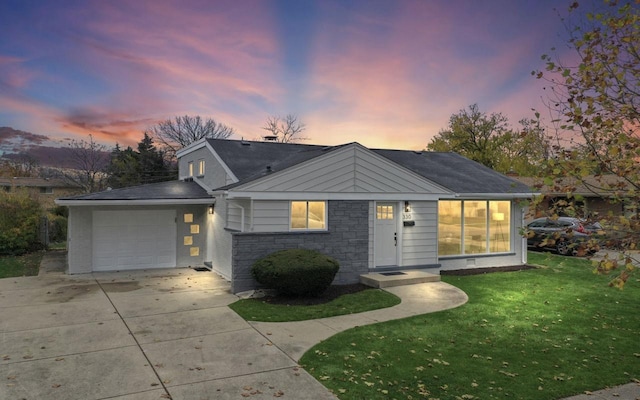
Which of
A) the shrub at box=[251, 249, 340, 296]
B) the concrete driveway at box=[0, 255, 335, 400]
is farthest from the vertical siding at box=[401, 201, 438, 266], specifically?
the concrete driveway at box=[0, 255, 335, 400]

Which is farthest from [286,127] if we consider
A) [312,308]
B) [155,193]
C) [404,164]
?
[312,308]

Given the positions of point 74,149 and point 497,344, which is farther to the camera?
point 74,149

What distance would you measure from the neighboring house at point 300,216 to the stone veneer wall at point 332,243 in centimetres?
3

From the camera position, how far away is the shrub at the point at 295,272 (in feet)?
32.9

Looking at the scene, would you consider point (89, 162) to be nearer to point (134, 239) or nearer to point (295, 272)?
point (134, 239)

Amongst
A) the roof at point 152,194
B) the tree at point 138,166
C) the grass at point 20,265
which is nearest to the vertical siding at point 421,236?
the roof at point 152,194

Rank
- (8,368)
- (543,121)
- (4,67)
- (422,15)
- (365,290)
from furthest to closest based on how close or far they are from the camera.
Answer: (4,67) → (422,15) → (365,290) → (8,368) → (543,121)

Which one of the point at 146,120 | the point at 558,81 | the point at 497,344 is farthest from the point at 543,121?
the point at 146,120

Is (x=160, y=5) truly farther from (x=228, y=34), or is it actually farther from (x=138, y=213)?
(x=138, y=213)

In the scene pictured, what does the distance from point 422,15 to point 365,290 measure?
1039cm

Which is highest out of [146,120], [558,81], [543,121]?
[146,120]

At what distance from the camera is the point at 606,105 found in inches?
170

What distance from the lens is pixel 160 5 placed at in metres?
14.8

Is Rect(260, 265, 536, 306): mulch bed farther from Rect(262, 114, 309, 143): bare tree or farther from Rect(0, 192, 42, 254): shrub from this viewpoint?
Rect(262, 114, 309, 143): bare tree
